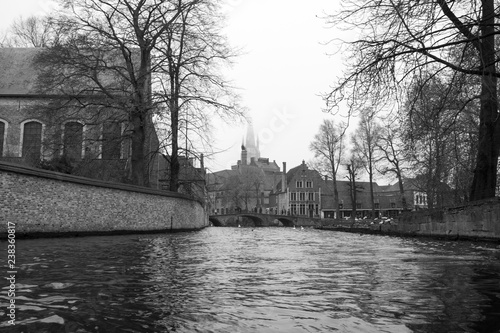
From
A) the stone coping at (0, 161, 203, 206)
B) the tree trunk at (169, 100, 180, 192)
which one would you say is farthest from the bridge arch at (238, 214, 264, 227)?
the stone coping at (0, 161, 203, 206)

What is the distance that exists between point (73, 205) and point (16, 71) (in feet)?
74.1

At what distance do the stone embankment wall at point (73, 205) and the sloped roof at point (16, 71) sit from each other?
673 inches

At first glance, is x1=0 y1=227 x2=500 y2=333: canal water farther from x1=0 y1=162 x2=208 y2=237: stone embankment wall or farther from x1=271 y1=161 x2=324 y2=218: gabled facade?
x1=271 y1=161 x2=324 y2=218: gabled facade

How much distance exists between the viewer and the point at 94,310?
328cm

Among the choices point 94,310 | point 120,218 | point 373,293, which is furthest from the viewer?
point 120,218

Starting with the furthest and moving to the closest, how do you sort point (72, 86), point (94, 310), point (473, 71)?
point (72, 86) < point (473, 71) < point (94, 310)

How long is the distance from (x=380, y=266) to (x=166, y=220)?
17.7m

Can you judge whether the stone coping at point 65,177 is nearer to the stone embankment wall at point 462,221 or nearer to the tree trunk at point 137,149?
the tree trunk at point 137,149

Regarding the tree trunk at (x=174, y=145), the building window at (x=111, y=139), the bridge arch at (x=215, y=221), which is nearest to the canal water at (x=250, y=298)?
the tree trunk at (x=174, y=145)

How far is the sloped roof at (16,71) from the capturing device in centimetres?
3184

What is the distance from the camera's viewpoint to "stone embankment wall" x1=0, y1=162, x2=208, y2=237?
13.1 meters

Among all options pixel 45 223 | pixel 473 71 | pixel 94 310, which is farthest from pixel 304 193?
pixel 94 310

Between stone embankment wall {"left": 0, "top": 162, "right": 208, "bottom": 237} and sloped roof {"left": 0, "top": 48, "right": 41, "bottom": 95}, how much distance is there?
673 inches

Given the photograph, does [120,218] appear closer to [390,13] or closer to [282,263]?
[282,263]
